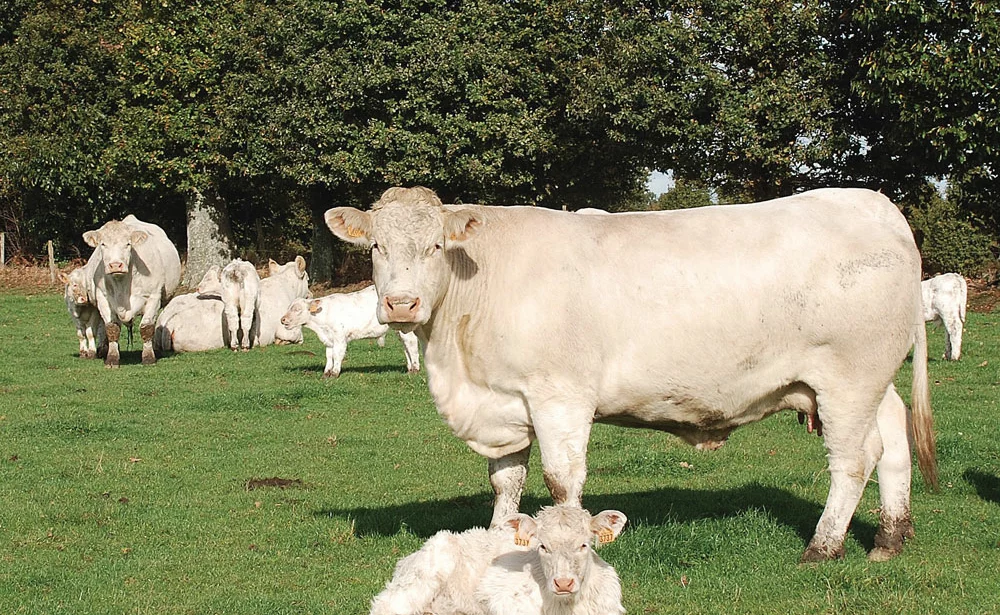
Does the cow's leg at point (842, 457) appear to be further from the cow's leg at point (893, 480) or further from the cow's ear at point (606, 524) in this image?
the cow's ear at point (606, 524)

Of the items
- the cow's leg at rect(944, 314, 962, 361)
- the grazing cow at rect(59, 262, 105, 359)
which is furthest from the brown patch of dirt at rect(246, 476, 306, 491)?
the cow's leg at rect(944, 314, 962, 361)

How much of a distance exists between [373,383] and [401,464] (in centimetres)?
617

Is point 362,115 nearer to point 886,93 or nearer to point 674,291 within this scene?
point 886,93

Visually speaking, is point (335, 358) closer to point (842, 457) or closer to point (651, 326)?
point (651, 326)

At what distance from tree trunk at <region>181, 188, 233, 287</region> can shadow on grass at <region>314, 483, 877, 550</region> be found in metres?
30.0

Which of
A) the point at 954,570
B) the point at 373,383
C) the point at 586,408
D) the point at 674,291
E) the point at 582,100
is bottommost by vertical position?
the point at 373,383

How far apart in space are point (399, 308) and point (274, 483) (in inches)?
161

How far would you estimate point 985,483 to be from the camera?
991 cm

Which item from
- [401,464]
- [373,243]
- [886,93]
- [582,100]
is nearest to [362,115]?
[582,100]

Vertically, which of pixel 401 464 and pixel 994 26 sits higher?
pixel 994 26

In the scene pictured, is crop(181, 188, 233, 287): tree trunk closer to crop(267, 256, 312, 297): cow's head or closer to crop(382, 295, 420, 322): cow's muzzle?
crop(267, 256, 312, 297): cow's head

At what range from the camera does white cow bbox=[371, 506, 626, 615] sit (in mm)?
5988

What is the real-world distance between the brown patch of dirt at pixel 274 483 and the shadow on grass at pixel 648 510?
3.79 feet

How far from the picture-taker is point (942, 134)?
83.0 feet
